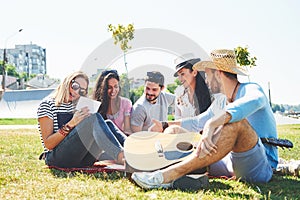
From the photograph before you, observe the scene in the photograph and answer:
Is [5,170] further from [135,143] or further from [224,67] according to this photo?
[224,67]

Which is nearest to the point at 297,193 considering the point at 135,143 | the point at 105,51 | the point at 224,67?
the point at 224,67

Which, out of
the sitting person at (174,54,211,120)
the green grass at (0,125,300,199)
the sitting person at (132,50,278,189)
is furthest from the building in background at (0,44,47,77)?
the sitting person at (132,50,278,189)

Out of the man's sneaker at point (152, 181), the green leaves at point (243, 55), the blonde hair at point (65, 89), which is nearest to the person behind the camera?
the man's sneaker at point (152, 181)

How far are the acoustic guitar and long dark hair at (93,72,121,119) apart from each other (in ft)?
2.24

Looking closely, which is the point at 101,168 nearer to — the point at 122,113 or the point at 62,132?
the point at 62,132

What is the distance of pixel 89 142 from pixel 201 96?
1095 millimetres

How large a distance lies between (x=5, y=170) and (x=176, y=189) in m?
1.61

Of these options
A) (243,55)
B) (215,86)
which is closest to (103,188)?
(215,86)

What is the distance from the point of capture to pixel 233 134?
247cm

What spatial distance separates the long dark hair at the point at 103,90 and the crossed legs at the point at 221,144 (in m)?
1.35

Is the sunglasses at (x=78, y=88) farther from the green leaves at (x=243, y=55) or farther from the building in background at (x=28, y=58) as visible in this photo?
the building in background at (x=28, y=58)

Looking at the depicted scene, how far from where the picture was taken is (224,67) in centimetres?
281

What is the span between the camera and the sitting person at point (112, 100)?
3701 millimetres

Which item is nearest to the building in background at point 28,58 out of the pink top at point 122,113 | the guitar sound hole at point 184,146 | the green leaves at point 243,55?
the green leaves at point 243,55
